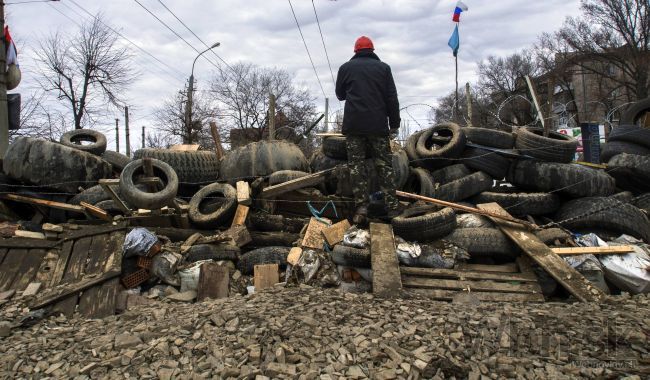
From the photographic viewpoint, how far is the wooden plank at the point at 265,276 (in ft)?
15.2

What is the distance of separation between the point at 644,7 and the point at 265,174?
101ft

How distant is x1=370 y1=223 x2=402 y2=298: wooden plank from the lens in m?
3.97

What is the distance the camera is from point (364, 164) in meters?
5.40

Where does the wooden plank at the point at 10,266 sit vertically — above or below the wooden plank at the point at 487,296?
above

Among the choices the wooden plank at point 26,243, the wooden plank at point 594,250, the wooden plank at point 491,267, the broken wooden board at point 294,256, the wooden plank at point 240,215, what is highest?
the wooden plank at point 240,215

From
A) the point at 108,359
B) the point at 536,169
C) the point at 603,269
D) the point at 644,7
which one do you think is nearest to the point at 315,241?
the point at 108,359

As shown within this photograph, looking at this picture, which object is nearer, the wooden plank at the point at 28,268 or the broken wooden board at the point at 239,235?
the wooden plank at the point at 28,268

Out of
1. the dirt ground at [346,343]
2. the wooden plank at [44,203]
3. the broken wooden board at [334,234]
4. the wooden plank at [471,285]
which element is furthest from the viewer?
the wooden plank at [44,203]

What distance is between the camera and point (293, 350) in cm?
283

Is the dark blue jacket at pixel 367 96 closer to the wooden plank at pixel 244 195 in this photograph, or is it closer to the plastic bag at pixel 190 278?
the wooden plank at pixel 244 195

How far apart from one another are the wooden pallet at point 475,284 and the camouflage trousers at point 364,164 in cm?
114

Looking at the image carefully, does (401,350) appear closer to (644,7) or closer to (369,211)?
(369,211)

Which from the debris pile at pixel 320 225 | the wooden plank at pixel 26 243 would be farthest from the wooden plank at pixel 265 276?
the wooden plank at pixel 26 243

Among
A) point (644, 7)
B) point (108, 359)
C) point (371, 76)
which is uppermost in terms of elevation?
point (644, 7)
